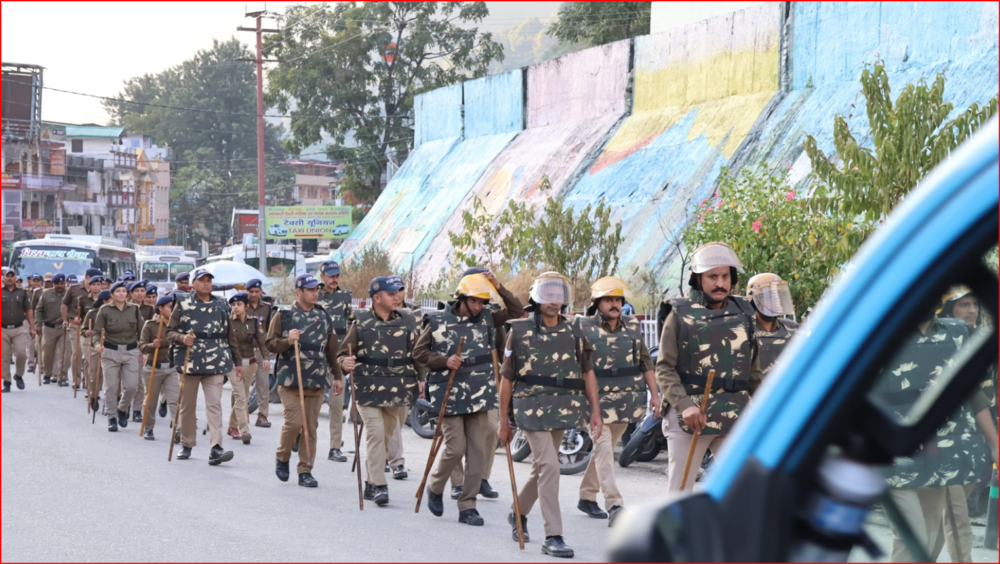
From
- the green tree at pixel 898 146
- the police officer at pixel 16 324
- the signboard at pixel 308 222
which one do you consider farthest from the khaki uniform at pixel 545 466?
the signboard at pixel 308 222

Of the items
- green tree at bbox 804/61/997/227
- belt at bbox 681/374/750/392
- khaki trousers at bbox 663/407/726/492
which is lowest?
khaki trousers at bbox 663/407/726/492

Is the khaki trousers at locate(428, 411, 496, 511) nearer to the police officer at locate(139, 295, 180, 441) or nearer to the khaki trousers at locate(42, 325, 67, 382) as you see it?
the police officer at locate(139, 295, 180, 441)

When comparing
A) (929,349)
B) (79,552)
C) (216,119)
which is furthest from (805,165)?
(216,119)

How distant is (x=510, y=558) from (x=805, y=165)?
1339 centimetres

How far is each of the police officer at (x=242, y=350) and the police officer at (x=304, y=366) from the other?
2071mm

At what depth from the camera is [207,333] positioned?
12.0 metres

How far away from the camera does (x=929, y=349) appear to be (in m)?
2.26

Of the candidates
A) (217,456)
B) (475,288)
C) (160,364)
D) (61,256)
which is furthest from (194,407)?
(61,256)

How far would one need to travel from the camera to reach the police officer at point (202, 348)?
11740mm

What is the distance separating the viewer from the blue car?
1.50m

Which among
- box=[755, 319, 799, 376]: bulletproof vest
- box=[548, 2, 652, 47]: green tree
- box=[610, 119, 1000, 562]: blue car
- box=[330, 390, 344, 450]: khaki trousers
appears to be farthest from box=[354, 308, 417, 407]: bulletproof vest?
box=[548, 2, 652, 47]: green tree

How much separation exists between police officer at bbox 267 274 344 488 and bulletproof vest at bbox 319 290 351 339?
170cm

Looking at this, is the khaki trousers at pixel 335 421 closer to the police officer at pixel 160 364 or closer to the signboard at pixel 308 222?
the police officer at pixel 160 364

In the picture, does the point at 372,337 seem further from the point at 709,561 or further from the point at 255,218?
the point at 255,218
